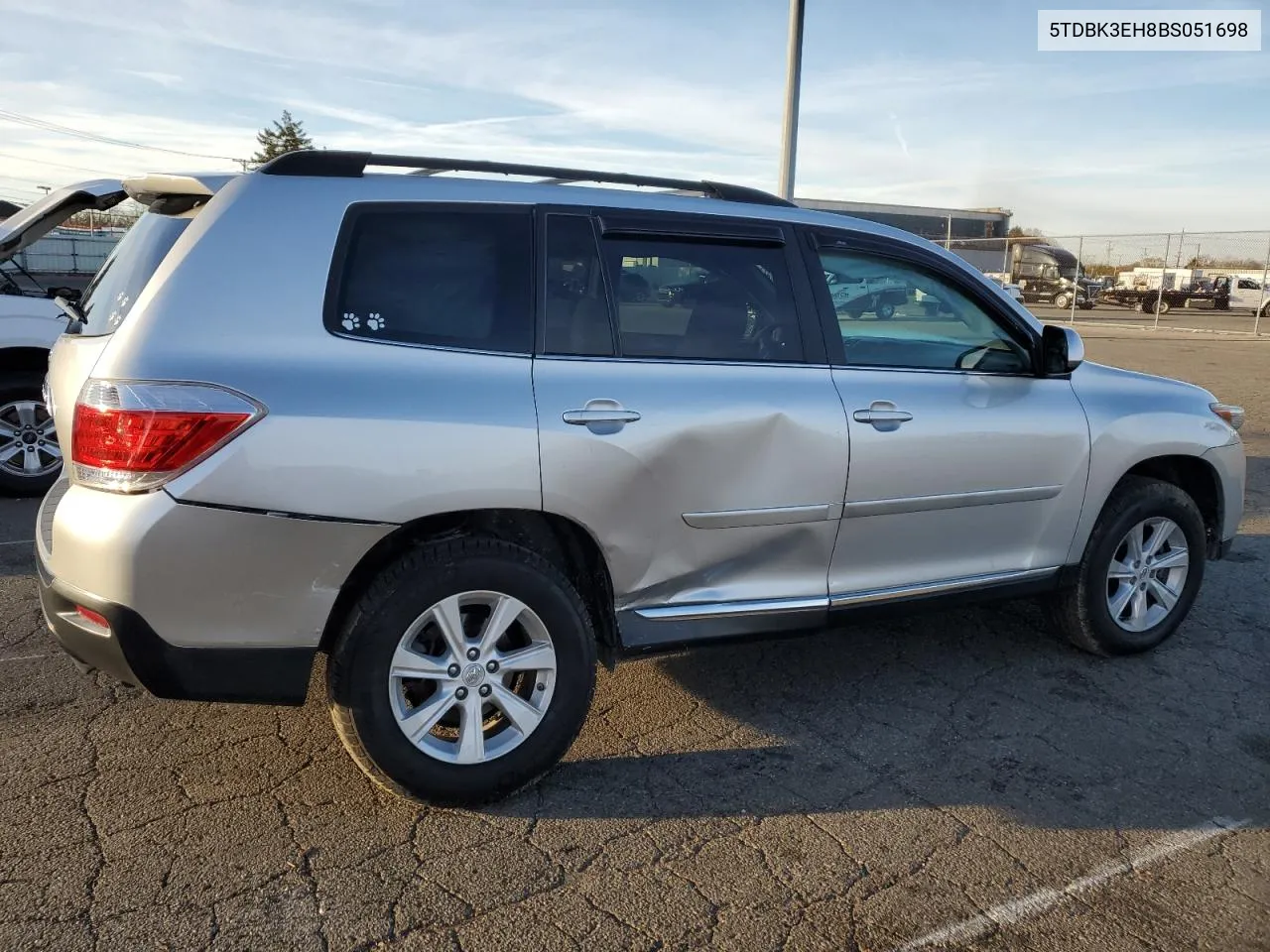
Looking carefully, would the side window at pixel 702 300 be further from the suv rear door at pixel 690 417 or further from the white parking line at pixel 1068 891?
the white parking line at pixel 1068 891

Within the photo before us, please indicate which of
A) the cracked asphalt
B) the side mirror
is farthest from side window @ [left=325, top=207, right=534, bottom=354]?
the side mirror

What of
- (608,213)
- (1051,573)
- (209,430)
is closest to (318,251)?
(209,430)

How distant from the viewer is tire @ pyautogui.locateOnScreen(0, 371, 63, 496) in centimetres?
661

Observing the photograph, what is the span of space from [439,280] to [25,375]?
16.0 ft

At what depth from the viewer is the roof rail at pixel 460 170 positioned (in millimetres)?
3055

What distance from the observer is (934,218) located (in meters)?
39.1

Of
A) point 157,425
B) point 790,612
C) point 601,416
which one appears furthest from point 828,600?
point 157,425

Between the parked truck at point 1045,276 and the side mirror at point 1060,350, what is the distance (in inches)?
1341

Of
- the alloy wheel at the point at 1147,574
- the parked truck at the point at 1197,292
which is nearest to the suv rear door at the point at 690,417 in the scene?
the alloy wheel at the point at 1147,574

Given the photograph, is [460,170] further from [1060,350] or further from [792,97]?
[792,97]

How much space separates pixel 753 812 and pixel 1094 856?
3.24 feet

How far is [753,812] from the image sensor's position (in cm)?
316

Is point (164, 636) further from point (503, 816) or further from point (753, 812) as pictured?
point (753, 812)

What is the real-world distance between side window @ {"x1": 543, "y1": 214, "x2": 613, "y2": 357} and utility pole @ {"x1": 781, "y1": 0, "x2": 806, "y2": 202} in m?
5.98
